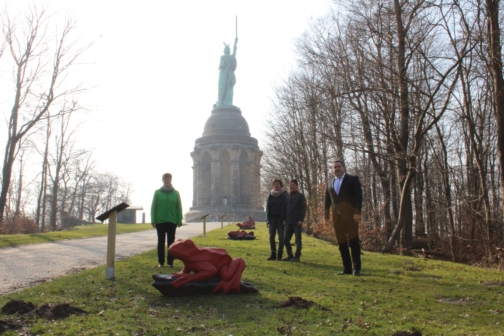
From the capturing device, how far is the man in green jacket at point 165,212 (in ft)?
34.4

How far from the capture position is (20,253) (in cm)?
1374

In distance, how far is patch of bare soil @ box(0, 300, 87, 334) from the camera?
213 inches

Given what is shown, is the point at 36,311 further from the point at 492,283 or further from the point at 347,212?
the point at 492,283

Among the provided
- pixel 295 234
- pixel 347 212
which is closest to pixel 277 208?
pixel 295 234

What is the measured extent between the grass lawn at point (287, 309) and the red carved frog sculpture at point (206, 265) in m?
0.21

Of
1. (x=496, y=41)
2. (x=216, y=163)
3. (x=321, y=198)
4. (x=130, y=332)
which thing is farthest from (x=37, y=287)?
(x=216, y=163)

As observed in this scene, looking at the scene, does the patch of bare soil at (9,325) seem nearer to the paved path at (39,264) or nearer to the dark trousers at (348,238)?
the paved path at (39,264)

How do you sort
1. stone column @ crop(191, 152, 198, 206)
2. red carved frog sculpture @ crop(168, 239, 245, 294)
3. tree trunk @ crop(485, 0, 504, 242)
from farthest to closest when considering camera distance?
stone column @ crop(191, 152, 198, 206), tree trunk @ crop(485, 0, 504, 242), red carved frog sculpture @ crop(168, 239, 245, 294)

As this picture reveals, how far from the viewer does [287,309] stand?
5988 millimetres

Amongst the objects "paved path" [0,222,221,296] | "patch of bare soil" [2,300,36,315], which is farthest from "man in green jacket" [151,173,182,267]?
"patch of bare soil" [2,300,36,315]

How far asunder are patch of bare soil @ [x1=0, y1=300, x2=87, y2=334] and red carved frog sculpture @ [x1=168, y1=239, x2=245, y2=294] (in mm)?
1595

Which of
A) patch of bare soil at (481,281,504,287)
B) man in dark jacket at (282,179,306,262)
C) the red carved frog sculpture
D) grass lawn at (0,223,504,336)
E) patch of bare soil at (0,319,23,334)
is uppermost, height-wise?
man in dark jacket at (282,179,306,262)

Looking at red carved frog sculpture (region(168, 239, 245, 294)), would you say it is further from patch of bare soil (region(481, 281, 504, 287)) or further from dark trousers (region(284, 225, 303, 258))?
dark trousers (region(284, 225, 303, 258))

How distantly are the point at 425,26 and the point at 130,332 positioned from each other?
11.5m
